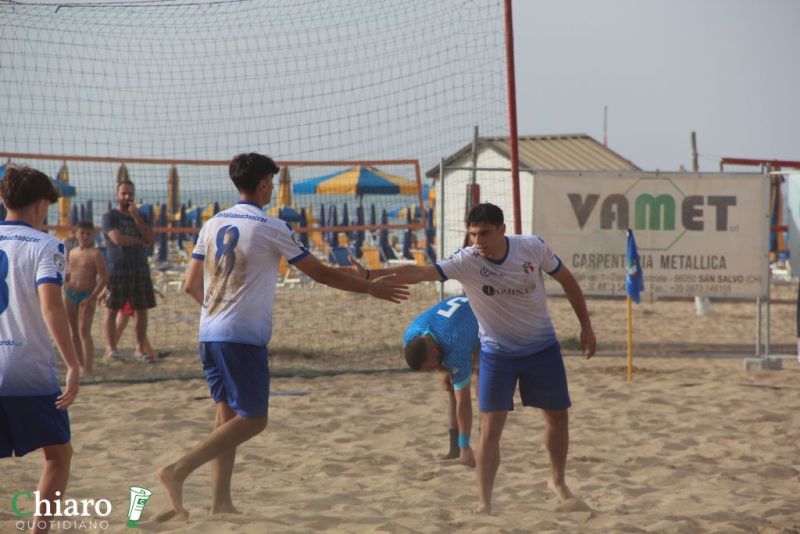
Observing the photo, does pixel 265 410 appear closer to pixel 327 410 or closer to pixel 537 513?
pixel 537 513

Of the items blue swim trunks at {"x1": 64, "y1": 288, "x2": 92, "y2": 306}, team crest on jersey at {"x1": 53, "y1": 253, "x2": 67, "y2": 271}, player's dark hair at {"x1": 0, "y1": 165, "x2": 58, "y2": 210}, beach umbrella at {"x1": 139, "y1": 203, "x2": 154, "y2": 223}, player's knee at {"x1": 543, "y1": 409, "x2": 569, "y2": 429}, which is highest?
beach umbrella at {"x1": 139, "y1": 203, "x2": 154, "y2": 223}

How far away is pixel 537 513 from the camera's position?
4.82 metres

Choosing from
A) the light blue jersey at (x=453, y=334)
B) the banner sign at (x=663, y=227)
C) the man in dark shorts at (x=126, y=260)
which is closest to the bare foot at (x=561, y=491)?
the light blue jersey at (x=453, y=334)

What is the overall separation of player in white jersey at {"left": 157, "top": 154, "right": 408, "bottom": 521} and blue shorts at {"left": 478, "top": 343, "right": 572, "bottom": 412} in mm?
1103

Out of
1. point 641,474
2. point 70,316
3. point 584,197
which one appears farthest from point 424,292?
point 641,474

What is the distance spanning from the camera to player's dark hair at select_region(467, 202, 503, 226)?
471 cm

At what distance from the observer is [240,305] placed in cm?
436

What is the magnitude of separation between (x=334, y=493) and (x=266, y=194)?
1.70m

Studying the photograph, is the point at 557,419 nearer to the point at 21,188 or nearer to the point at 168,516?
the point at 168,516

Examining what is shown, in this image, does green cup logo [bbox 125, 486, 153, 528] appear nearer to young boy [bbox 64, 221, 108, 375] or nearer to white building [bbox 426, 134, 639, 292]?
young boy [bbox 64, 221, 108, 375]

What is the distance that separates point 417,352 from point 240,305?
127 centimetres

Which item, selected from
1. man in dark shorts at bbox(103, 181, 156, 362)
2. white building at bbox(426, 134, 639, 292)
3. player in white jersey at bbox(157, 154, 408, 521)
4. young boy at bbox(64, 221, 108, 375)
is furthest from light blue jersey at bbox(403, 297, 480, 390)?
white building at bbox(426, 134, 639, 292)

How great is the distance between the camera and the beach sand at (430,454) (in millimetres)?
4703

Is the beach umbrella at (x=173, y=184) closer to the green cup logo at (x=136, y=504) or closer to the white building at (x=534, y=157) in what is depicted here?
the green cup logo at (x=136, y=504)
